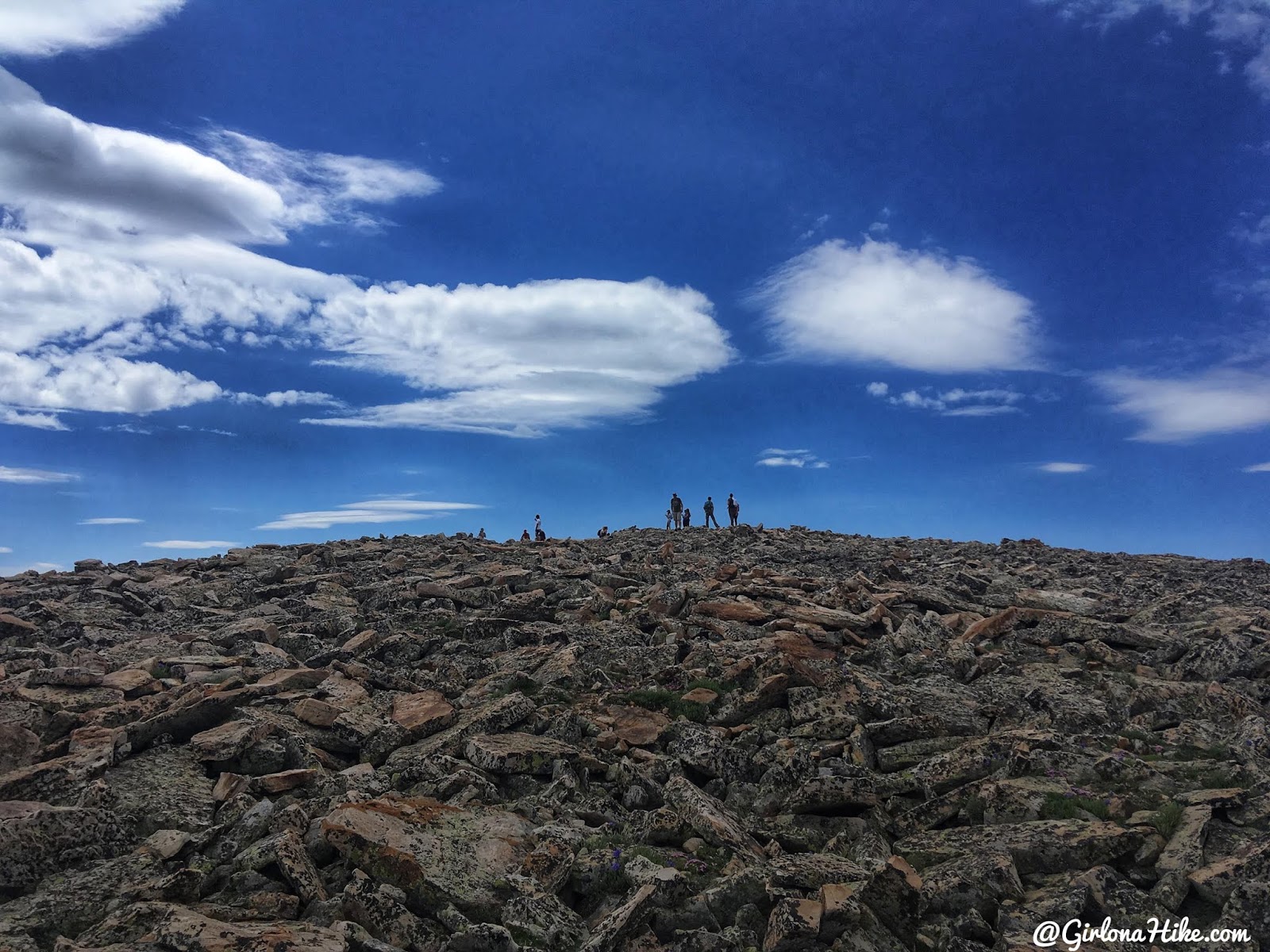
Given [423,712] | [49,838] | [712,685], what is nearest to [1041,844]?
[712,685]

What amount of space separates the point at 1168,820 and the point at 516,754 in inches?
428

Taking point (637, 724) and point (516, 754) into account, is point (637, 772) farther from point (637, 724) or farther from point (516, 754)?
point (637, 724)

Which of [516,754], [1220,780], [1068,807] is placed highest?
[516,754]

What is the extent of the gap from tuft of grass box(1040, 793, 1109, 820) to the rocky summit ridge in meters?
0.04

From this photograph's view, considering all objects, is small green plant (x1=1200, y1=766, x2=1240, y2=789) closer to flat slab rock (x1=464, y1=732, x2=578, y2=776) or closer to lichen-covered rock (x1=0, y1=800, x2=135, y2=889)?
flat slab rock (x1=464, y1=732, x2=578, y2=776)

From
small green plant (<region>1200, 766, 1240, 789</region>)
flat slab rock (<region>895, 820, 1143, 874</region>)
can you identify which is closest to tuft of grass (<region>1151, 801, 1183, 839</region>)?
flat slab rock (<region>895, 820, 1143, 874</region>)

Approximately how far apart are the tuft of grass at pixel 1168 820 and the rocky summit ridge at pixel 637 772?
4 cm

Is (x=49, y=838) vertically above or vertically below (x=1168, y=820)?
below

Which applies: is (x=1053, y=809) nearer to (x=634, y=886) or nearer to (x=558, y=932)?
(x=634, y=886)

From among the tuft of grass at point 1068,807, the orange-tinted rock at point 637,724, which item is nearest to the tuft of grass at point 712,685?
the orange-tinted rock at point 637,724

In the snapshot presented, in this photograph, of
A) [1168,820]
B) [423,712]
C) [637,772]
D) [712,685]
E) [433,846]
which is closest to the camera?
[433,846]

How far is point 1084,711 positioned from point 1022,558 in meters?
25.0

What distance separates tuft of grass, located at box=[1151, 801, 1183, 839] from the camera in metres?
11.7

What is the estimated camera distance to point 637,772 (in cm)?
1439
